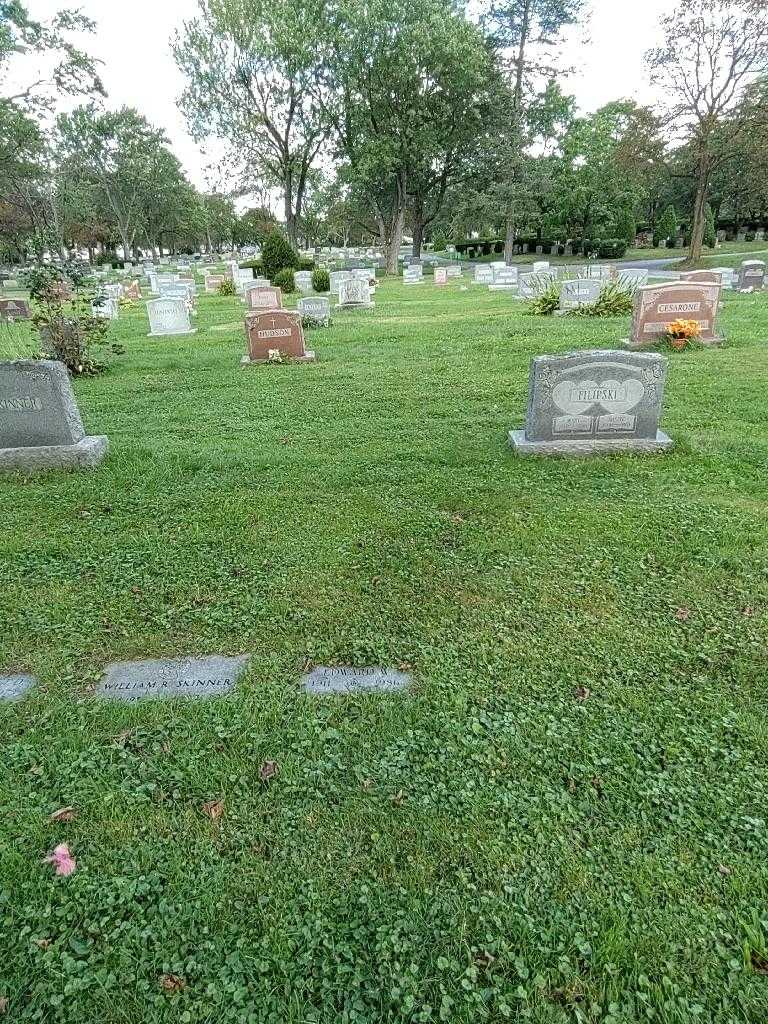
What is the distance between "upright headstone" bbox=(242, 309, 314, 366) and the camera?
33.3ft

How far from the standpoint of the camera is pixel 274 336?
10.3m

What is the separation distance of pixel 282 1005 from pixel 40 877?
945 millimetres

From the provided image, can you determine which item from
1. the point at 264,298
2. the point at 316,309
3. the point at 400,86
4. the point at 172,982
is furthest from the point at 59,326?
the point at 400,86

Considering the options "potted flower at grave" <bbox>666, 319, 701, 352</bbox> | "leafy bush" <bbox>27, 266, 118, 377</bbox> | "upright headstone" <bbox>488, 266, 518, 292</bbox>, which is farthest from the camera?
"upright headstone" <bbox>488, 266, 518, 292</bbox>

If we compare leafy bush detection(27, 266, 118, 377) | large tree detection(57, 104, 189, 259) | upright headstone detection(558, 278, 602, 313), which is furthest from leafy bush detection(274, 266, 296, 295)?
large tree detection(57, 104, 189, 259)

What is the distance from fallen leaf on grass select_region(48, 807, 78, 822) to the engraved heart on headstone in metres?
4.64

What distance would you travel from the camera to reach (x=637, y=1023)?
157 cm

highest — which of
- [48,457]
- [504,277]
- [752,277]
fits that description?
[504,277]

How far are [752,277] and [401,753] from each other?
19544 mm

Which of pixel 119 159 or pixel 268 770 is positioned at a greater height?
pixel 119 159

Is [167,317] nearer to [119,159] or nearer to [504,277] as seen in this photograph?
[504,277]

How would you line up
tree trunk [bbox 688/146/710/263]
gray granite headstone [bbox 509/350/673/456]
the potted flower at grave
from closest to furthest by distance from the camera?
1. gray granite headstone [bbox 509/350/673/456]
2. the potted flower at grave
3. tree trunk [bbox 688/146/710/263]

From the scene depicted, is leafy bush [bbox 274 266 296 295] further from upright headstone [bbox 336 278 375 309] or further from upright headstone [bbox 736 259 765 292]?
upright headstone [bbox 736 259 765 292]

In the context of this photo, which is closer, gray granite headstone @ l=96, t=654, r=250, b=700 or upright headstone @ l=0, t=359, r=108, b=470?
gray granite headstone @ l=96, t=654, r=250, b=700
